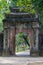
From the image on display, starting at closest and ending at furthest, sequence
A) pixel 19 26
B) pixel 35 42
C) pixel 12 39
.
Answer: pixel 35 42 → pixel 19 26 → pixel 12 39

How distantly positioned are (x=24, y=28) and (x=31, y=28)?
853mm

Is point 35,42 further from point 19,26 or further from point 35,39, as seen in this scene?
point 19,26

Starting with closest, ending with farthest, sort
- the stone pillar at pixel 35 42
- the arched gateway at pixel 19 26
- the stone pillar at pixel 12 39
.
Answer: the stone pillar at pixel 35 42 → the arched gateway at pixel 19 26 → the stone pillar at pixel 12 39

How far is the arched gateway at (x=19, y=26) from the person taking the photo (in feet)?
94.2

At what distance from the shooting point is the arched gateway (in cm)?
2871

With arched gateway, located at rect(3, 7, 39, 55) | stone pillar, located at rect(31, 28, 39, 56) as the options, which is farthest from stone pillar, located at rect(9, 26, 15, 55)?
stone pillar, located at rect(31, 28, 39, 56)

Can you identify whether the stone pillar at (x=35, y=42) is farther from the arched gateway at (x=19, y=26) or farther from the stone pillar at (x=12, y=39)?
the stone pillar at (x=12, y=39)

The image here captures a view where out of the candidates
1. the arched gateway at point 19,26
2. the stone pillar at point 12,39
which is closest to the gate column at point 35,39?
the arched gateway at point 19,26

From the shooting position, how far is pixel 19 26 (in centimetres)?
2934

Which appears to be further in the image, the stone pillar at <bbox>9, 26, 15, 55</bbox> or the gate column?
the stone pillar at <bbox>9, 26, 15, 55</bbox>

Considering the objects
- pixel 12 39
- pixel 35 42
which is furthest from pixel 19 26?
pixel 35 42

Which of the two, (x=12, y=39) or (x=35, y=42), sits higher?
(x=12, y=39)

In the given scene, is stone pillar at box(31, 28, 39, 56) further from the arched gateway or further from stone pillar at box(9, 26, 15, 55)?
stone pillar at box(9, 26, 15, 55)

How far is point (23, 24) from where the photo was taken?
2930 centimetres
